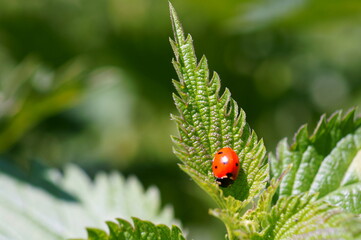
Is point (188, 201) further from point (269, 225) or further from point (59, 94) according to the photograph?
point (269, 225)

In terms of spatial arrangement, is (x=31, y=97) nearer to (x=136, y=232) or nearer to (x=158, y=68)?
(x=158, y=68)

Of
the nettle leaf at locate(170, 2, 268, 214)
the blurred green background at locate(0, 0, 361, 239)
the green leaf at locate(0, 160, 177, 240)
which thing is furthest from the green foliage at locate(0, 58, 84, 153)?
the nettle leaf at locate(170, 2, 268, 214)

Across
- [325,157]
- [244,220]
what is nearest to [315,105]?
[325,157]

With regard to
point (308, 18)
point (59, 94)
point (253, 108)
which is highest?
point (308, 18)

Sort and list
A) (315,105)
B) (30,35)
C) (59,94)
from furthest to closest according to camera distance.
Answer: (30,35) → (315,105) → (59,94)

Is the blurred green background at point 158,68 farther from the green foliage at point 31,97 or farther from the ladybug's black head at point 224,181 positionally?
the ladybug's black head at point 224,181

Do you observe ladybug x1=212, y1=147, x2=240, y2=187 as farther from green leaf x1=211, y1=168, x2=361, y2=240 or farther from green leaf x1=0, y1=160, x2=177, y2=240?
green leaf x1=0, y1=160, x2=177, y2=240

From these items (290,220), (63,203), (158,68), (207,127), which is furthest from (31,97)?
(290,220)
